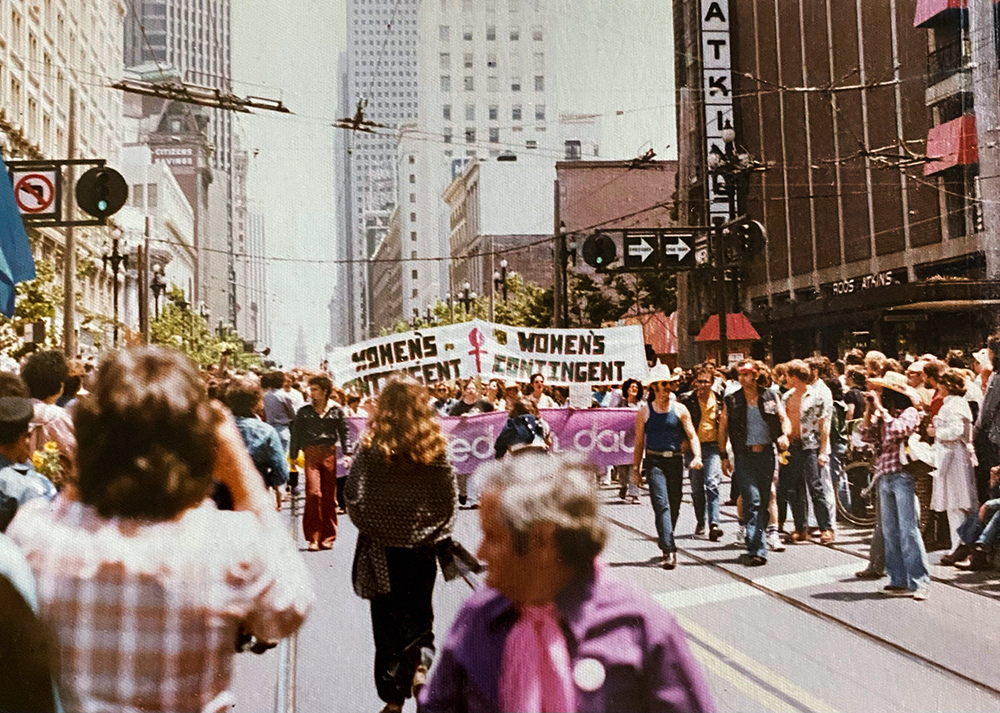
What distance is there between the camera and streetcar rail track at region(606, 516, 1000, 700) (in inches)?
239

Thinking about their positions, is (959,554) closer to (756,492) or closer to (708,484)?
(756,492)

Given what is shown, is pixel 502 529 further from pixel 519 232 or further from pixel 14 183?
pixel 14 183

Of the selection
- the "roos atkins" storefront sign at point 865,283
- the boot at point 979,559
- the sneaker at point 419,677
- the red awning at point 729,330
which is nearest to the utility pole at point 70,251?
the sneaker at point 419,677

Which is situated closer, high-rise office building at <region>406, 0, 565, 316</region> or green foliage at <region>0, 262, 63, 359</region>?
high-rise office building at <region>406, 0, 565, 316</region>

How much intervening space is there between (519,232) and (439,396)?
7.02 metres

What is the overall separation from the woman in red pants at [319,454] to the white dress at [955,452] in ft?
16.9

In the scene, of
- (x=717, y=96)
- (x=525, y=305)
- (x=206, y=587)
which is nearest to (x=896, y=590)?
(x=525, y=305)

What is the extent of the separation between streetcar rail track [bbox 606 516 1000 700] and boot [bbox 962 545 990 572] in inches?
32.7

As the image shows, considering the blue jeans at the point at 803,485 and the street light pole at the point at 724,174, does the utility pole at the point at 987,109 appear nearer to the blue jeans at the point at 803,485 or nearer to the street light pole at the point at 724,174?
the street light pole at the point at 724,174

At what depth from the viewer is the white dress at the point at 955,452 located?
905 cm

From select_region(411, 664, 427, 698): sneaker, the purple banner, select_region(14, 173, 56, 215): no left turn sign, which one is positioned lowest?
select_region(411, 664, 427, 698): sneaker

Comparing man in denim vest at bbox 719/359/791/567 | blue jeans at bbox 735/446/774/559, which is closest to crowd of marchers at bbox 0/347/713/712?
blue jeans at bbox 735/446/774/559

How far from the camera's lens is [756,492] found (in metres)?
10.2

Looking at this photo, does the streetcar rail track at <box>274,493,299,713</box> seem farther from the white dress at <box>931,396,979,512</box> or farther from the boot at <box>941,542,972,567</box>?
the boot at <box>941,542,972,567</box>
